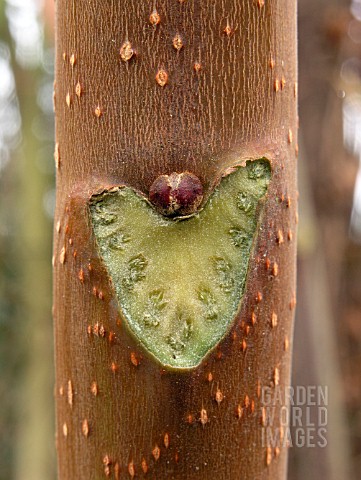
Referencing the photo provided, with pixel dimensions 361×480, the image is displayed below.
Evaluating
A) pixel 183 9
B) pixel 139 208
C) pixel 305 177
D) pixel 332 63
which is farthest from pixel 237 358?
pixel 332 63

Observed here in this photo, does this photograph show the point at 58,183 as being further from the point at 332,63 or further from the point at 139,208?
the point at 332,63

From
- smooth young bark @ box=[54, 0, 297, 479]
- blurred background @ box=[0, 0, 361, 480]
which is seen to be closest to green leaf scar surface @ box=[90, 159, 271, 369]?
smooth young bark @ box=[54, 0, 297, 479]

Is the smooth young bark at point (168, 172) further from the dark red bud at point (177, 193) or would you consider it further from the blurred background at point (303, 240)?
the blurred background at point (303, 240)

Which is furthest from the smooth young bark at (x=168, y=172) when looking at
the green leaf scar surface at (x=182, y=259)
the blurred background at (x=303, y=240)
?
the blurred background at (x=303, y=240)

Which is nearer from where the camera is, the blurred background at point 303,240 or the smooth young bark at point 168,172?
the smooth young bark at point 168,172

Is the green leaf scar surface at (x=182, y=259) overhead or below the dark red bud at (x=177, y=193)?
below
